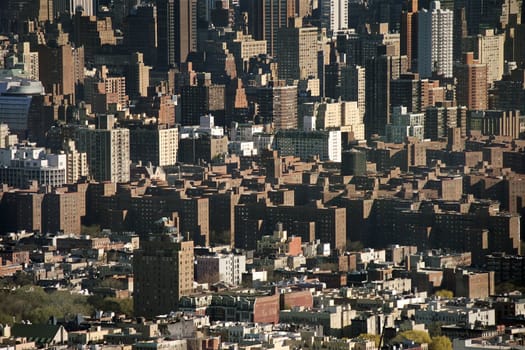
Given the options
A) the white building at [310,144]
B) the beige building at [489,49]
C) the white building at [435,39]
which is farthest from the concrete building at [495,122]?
the white building at [435,39]

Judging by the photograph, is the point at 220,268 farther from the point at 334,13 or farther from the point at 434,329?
the point at 334,13

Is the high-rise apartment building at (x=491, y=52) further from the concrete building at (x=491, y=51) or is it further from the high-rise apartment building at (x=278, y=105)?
the high-rise apartment building at (x=278, y=105)

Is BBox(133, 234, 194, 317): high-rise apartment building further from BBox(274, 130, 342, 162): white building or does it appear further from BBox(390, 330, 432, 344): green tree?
BBox(274, 130, 342, 162): white building

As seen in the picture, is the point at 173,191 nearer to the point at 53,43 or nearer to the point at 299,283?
the point at 299,283

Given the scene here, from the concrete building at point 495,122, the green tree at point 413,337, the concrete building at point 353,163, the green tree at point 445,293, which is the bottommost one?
the green tree at point 445,293

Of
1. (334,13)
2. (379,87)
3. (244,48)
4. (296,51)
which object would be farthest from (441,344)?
(334,13)

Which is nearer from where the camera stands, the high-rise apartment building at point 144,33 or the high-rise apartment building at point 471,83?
the high-rise apartment building at point 471,83
